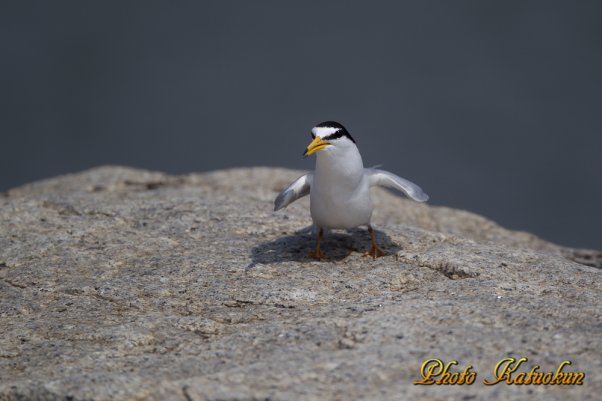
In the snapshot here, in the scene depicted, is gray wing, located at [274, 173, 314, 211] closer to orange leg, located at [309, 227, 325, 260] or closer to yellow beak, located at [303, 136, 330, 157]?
orange leg, located at [309, 227, 325, 260]

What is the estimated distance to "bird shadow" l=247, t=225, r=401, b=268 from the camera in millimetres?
7215

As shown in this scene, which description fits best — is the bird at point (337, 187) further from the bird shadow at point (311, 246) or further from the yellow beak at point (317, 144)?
the bird shadow at point (311, 246)

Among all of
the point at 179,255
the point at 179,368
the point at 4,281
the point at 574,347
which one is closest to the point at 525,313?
the point at 574,347

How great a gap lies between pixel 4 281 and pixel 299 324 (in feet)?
9.16

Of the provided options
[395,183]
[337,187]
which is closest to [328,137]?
[337,187]

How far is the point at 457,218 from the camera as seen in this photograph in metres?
10.3

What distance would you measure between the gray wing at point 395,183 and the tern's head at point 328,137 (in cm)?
61

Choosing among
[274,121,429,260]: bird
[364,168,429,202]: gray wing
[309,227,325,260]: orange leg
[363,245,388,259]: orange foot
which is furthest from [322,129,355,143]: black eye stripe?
[363,245,388,259]: orange foot

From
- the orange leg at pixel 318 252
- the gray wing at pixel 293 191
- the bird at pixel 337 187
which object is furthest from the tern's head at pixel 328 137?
the orange leg at pixel 318 252

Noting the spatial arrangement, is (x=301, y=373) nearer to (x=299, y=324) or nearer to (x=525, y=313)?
(x=299, y=324)

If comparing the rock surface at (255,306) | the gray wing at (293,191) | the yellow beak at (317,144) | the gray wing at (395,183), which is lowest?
the rock surface at (255,306)

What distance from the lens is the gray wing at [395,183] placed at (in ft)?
24.1

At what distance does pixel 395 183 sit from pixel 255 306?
1.94 metres

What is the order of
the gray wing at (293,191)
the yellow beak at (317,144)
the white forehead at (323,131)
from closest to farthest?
1. the yellow beak at (317,144)
2. the white forehead at (323,131)
3. the gray wing at (293,191)
